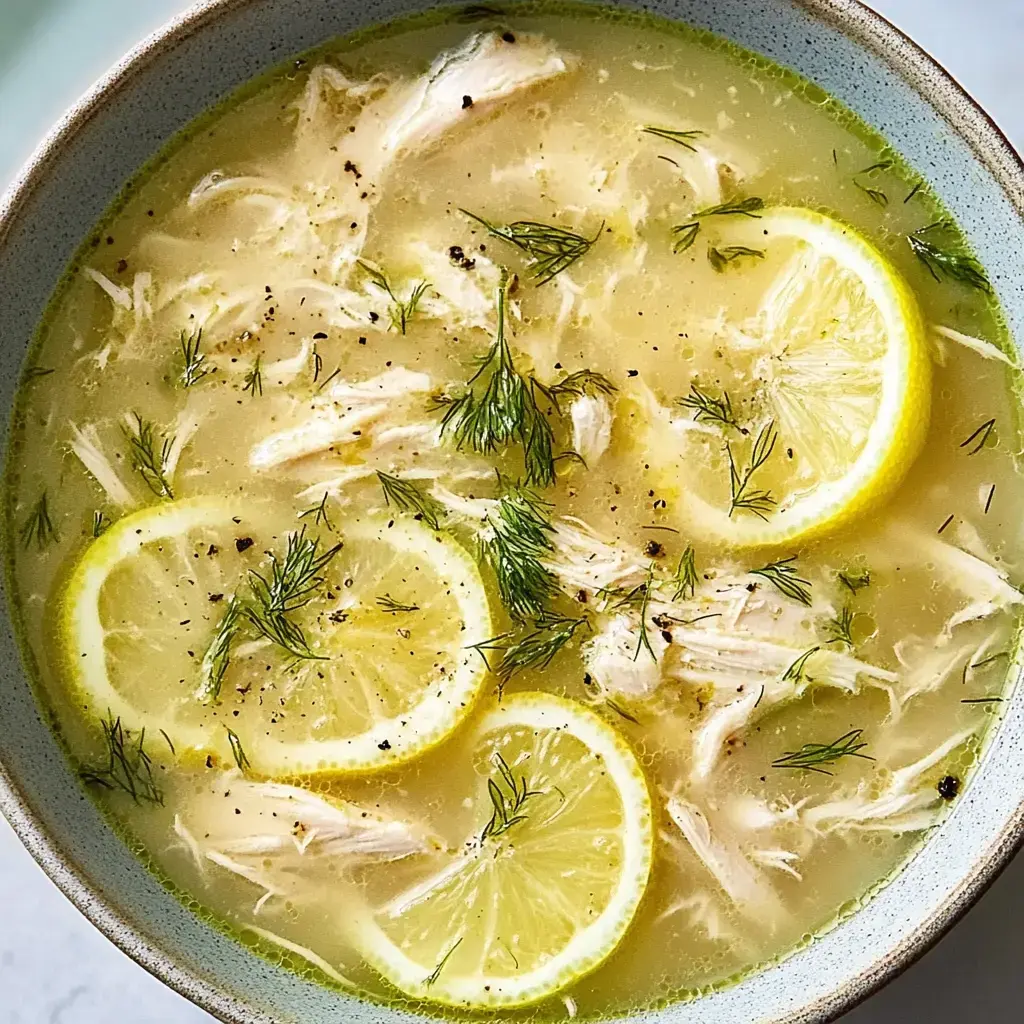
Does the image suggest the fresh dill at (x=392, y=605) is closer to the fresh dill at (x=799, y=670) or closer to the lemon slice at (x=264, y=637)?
the lemon slice at (x=264, y=637)

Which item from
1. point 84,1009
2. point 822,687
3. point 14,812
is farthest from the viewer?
point 84,1009

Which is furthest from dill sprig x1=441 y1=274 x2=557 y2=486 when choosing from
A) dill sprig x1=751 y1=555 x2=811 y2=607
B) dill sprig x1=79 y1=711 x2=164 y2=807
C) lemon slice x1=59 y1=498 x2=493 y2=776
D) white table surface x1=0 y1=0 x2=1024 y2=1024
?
white table surface x1=0 y1=0 x2=1024 y2=1024

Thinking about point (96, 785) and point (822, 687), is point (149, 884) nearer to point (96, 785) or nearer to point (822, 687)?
point (96, 785)

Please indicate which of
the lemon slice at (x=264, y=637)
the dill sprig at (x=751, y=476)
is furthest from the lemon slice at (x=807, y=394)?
the lemon slice at (x=264, y=637)

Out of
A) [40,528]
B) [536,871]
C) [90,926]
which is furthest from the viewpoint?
[90,926]

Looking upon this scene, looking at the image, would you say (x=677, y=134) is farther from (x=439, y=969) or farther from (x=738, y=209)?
(x=439, y=969)

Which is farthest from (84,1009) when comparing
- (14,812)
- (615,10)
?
(615,10)

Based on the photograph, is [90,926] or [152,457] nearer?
[152,457]

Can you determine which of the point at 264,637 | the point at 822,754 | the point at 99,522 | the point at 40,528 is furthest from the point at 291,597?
the point at 822,754
